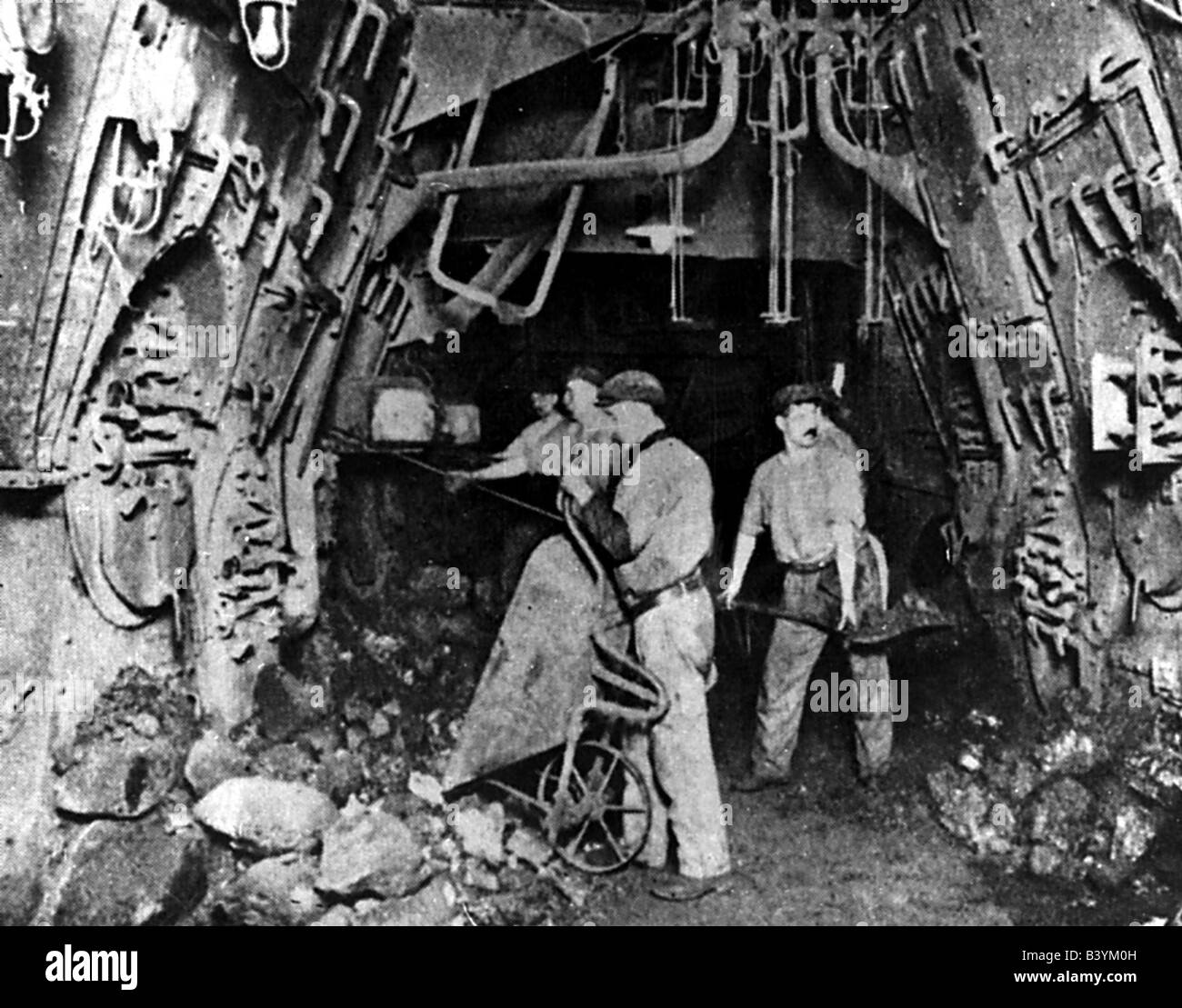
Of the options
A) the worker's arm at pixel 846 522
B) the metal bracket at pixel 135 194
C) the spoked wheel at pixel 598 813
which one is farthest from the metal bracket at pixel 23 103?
the worker's arm at pixel 846 522

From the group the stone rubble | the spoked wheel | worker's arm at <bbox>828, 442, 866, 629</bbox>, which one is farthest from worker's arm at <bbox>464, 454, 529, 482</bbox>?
the stone rubble

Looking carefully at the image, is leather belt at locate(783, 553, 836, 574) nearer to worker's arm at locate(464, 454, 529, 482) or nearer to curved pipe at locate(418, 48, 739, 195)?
worker's arm at locate(464, 454, 529, 482)

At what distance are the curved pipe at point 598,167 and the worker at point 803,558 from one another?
1.17m

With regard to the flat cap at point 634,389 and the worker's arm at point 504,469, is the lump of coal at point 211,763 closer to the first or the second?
the worker's arm at point 504,469

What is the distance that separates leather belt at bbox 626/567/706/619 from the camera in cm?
462

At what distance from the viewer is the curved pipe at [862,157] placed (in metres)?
5.28

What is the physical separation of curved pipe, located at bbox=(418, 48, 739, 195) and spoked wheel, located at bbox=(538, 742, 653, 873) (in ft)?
7.81

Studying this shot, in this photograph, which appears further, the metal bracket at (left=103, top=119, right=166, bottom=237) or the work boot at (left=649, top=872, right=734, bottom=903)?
the work boot at (left=649, top=872, right=734, bottom=903)

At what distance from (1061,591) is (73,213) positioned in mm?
4067

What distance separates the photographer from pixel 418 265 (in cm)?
534

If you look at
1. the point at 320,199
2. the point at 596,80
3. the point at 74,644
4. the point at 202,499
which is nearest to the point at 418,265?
the point at 320,199

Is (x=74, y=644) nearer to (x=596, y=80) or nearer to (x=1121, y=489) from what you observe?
(x=596, y=80)

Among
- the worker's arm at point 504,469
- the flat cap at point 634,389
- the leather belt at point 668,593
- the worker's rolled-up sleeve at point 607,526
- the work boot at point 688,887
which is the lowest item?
the work boot at point 688,887

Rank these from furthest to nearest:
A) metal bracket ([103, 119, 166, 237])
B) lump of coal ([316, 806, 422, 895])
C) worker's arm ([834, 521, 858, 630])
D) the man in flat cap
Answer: worker's arm ([834, 521, 858, 630]) < the man in flat cap < lump of coal ([316, 806, 422, 895]) < metal bracket ([103, 119, 166, 237])
